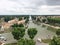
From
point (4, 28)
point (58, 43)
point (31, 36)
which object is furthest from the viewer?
point (4, 28)

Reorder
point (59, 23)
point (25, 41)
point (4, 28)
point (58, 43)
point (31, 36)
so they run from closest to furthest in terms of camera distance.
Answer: point (58, 43), point (25, 41), point (31, 36), point (4, 28), point (59, 23)

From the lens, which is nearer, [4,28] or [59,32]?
→ [59,32]

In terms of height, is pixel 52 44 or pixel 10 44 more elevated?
pixel 52 44

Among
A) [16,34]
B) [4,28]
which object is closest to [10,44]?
[16,34]

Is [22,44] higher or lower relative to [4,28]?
higher

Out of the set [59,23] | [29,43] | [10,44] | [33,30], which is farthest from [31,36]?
[59,23]

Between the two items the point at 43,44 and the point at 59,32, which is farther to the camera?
the point at 59,32

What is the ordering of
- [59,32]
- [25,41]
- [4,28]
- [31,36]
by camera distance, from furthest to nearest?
[4,28]
[59,32]
[31,36]
[25,41]

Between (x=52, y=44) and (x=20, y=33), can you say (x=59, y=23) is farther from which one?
(x=52, y=44)

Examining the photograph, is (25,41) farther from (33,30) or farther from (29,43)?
(33,30)
